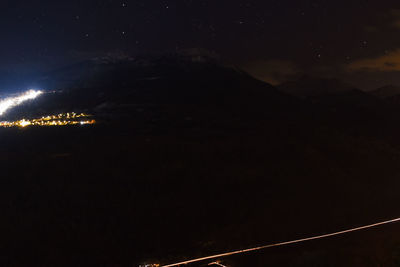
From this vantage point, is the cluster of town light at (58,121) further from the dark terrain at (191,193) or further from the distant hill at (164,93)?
the dark terrain at (191,193)

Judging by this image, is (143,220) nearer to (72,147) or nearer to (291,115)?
(72,147)

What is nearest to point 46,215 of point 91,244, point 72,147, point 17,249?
point 17,249

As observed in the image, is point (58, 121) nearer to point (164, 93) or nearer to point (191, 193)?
point (164, 93)

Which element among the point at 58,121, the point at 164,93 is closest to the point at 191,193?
the point at 58,121

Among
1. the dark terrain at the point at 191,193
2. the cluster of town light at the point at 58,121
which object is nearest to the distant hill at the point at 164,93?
the cluster of town light at the point at 58,121

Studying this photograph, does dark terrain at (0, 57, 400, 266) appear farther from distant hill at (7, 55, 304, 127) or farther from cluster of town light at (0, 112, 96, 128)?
distant hill at (7, 55, 304, 127)
